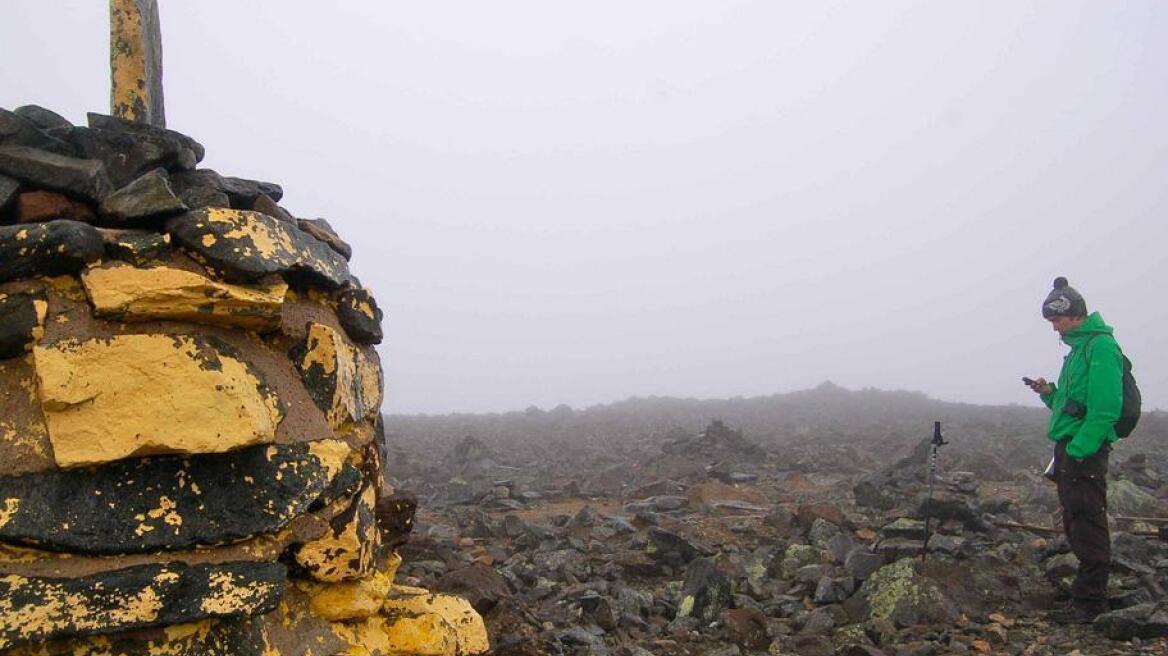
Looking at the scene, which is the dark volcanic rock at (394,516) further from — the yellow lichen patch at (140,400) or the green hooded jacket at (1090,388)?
the green hooded jacket at (1090,388)

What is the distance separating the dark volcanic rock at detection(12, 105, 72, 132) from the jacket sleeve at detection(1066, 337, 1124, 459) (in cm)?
769

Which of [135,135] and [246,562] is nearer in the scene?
[246,562]

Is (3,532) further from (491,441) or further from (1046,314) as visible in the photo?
(491,441)

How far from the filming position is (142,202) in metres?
4.01

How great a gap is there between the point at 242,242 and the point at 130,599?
1739mm

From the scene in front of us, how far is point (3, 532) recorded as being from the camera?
331cm

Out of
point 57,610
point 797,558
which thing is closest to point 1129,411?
point 797,558

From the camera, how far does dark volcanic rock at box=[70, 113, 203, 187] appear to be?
4332mm

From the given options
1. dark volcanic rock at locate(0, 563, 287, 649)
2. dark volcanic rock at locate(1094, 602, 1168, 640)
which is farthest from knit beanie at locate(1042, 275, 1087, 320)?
dark volcanic rock at locate(0, 563, 287, 649)

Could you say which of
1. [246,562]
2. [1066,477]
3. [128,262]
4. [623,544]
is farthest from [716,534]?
[128,262]

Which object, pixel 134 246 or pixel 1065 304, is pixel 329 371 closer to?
pixel 134 246

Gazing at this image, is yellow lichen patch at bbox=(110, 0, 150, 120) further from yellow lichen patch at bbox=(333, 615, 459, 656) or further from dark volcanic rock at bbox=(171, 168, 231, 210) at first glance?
yellow lichen patch at bbox=(333, 615, 459, 656)

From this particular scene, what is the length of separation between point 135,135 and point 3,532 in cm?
220

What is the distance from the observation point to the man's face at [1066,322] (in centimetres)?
720
